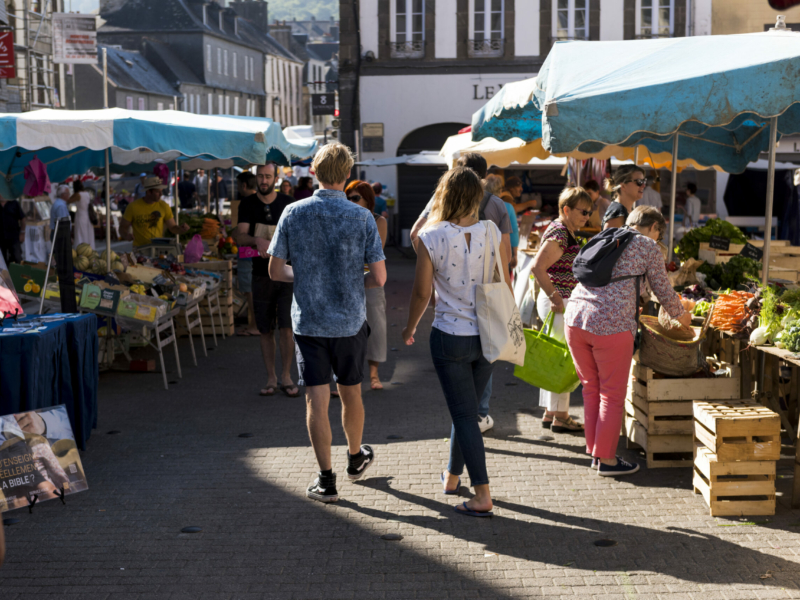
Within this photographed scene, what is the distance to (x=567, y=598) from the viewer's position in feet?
12.2

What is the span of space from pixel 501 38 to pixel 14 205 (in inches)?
531

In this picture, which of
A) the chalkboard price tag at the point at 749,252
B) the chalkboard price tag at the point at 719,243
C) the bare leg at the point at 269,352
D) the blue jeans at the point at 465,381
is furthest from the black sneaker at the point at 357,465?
the chalkboard price tag at the point at 719,243

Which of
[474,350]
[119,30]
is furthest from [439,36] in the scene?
[119,30]

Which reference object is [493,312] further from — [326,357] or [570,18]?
[570,18]

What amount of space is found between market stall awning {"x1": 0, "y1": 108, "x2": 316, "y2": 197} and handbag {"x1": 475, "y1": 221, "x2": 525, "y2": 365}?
398cm

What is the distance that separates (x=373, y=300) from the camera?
6.72 metres

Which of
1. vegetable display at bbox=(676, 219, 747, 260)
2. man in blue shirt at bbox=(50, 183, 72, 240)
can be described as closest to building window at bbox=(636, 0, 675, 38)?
man in blue shirt at bbox=(50, 183, 72, 240)

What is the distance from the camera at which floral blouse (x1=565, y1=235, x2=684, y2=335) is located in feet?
16.4

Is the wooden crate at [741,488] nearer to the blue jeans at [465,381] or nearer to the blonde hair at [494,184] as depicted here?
the blue jeans at [465,381]

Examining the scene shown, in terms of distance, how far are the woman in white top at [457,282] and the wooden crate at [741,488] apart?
4.04 ft

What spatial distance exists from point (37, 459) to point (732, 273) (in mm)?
5225

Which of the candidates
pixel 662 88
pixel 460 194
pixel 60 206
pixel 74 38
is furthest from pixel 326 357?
pixel 74 38

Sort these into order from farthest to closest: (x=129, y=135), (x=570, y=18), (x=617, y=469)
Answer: (x=570, y=18) → (x=129, y=135) → (x=617, y=469)

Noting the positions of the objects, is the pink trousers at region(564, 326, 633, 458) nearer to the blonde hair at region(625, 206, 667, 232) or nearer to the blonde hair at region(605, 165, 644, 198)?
the blonde hair at region(625, 206, 667, 232)
